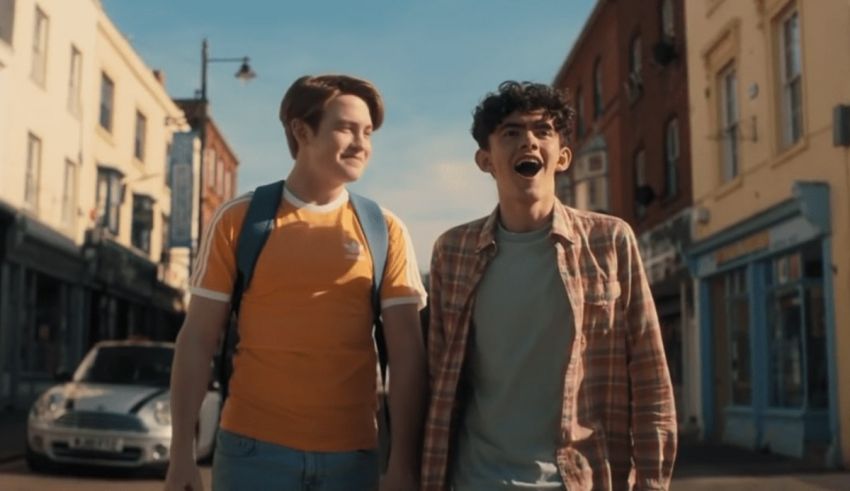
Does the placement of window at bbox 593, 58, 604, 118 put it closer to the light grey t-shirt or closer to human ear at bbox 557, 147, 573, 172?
human ear at bbox 557, 147, 573, 172

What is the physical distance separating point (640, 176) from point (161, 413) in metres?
15.5

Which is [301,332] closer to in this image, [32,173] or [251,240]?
[251,240]

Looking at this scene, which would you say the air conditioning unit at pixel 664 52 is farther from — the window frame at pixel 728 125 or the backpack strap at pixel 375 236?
the backpack strap at pixel 375 236

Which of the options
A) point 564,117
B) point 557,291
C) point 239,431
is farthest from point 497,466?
point 564,117

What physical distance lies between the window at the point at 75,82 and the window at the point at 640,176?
13.5m

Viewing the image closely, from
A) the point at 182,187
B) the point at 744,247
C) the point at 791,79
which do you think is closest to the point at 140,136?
the point at 182,187

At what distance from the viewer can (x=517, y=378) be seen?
3113mm

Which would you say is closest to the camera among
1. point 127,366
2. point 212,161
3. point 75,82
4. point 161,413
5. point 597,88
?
point 161,413

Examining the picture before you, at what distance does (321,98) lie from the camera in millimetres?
3273

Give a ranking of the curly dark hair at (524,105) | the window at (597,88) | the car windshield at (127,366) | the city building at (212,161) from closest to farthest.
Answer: the curly dark hair at (524,105), the car windshield at (127,366), the window at (597,88), the city building at (212,161)

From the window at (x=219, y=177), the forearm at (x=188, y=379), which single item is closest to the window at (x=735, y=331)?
the forearm at (x=188, y=379)

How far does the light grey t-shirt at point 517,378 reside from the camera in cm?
307

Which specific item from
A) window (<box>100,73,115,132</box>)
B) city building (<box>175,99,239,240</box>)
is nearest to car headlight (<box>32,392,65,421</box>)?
window (<box>100,73,115,132</box>)

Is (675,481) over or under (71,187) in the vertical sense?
under
